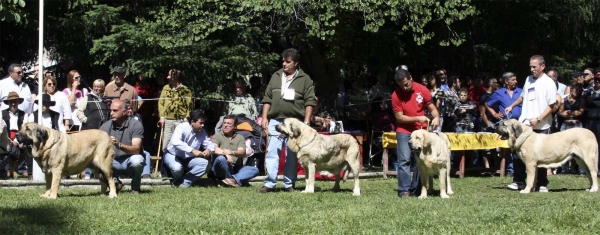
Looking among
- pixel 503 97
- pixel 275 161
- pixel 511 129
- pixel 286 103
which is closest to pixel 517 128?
pixel 511 129

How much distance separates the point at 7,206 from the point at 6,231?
1.84m

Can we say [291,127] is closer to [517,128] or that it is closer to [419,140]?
[419,140]

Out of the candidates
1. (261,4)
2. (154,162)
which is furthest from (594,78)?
(154,162)

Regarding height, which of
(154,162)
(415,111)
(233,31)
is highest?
(233,31)

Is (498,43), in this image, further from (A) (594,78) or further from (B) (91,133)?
(B) (91,133)

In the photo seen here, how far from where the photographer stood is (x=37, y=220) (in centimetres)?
812

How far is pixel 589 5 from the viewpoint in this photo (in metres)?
18.4

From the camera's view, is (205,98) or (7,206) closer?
(7,206)

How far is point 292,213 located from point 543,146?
4.21 m

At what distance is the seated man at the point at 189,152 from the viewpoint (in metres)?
12.5

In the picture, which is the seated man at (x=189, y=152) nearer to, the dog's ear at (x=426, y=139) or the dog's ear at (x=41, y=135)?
the dog's ear at (x=41, y=135)

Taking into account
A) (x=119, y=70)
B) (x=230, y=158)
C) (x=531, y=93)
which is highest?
(x=119, y=70)

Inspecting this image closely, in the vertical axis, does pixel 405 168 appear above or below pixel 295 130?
below

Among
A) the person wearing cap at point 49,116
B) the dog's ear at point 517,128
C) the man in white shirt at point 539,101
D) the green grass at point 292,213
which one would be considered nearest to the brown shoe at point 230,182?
the green grass at point 292,213
